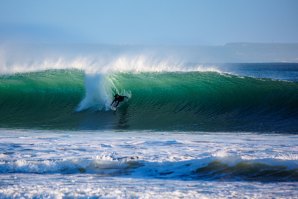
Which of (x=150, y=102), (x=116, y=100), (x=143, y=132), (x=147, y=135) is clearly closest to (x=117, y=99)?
(x=116, y=100)

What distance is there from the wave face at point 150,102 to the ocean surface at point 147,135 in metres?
0.04

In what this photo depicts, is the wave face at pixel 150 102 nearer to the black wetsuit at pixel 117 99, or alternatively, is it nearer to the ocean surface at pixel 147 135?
the ocean surface at pixel 147 135

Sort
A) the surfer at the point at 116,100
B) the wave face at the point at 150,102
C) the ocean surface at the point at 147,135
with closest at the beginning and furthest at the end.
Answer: the ocean surface at the point at 147,135 → the wave face at the point at 150,102 → the surfer at the point at 116,100

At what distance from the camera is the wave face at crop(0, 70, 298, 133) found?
39.6 feet

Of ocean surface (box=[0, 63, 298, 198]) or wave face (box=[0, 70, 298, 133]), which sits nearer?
ocean surface (box=[0, 63, 298, 198])

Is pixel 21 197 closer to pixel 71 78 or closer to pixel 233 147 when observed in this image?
pixel 233 147

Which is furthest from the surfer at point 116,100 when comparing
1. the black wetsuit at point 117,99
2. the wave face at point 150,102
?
the wave face at point 150,102

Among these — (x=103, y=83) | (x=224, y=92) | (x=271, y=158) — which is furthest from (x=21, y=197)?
(x=224, y=92)

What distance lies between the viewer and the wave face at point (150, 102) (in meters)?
12.1

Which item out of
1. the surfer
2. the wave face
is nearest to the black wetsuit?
the surfer

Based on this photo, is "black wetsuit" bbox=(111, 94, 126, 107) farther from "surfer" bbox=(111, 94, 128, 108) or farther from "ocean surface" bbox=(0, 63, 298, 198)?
"ocean surface" bbox=(0, 63, 298, 198)

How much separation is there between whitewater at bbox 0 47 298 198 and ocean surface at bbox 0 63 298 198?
0.02 m

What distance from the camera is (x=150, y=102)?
15422 millimetres

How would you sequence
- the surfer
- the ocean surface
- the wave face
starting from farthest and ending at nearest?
the surfer < the wave face < the ocean surface
